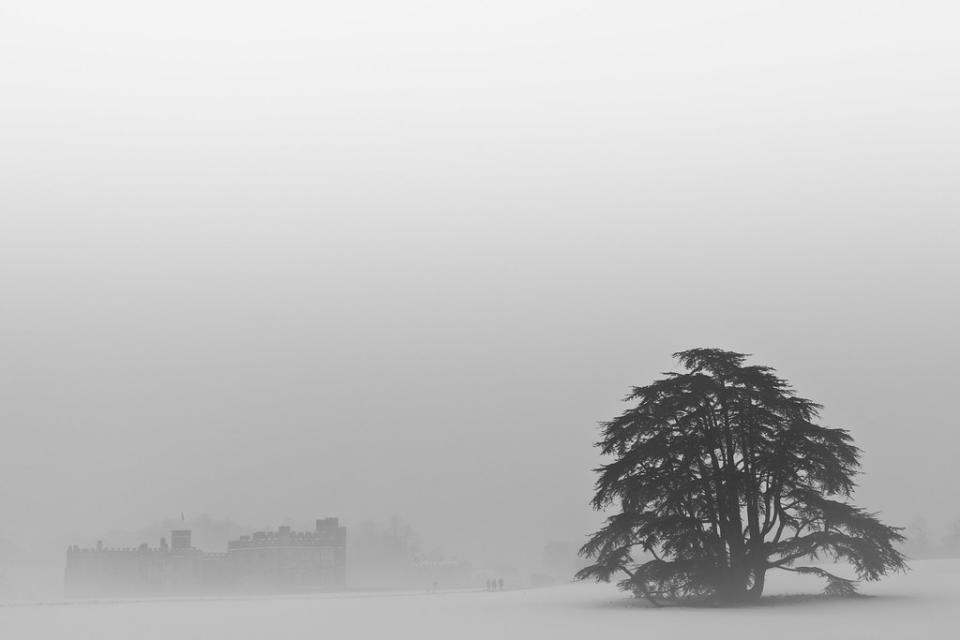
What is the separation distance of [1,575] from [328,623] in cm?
9699

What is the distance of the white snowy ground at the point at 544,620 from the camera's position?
924 inches

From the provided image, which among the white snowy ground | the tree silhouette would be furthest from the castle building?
the tree silhouette

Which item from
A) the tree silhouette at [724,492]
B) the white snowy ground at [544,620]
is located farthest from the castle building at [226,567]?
the tree silhouette at [724,492]

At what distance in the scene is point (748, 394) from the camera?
33.6m

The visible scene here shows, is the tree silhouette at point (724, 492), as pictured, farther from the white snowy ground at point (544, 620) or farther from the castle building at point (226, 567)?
the castle building at point (226, 567)

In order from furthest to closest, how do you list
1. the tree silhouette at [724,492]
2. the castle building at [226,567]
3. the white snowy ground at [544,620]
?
1. the castle building at [226,567]
2. the tree silhouette at [724,492]
3. the white snowy ground at [544,620]

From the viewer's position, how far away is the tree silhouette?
3195 centimetres

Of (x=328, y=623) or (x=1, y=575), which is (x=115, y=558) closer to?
(x=1, y=575)

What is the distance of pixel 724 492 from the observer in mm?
33156

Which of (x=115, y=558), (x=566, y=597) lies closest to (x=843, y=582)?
(x=566, y=597)

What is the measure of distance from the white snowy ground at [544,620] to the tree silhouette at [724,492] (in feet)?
4.62

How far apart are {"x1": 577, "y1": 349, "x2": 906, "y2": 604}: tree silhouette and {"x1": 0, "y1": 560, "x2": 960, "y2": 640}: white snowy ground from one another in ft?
4.62

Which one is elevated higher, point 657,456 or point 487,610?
point 657,456

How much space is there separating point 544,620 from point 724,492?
8.96m
